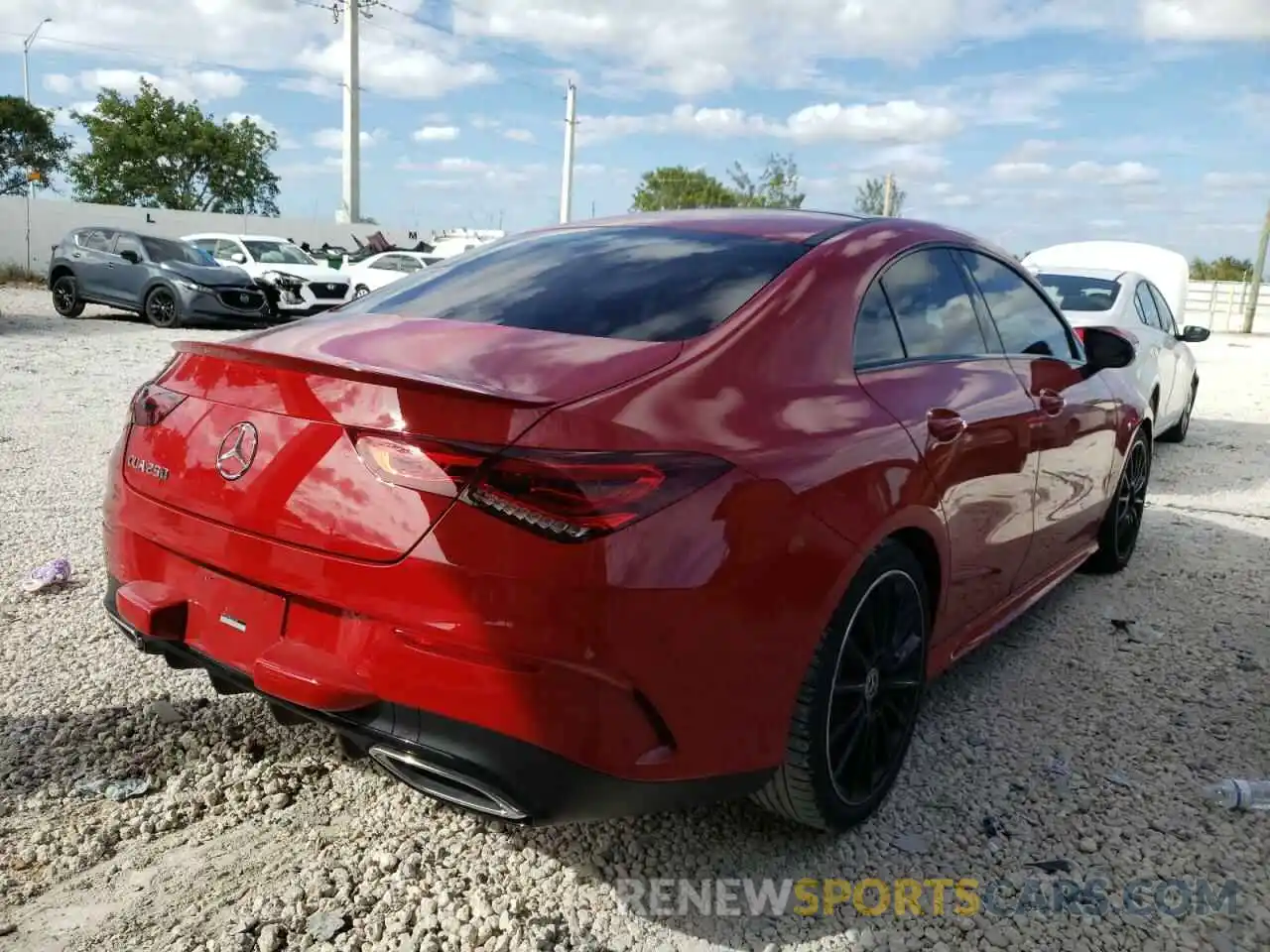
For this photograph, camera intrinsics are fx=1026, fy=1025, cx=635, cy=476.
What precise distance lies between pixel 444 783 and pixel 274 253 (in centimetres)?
1916

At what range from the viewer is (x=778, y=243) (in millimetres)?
2801

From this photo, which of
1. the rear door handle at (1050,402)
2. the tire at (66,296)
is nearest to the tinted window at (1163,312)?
the rear door handle at (1050,402)

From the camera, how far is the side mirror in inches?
159

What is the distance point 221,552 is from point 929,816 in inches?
76.9

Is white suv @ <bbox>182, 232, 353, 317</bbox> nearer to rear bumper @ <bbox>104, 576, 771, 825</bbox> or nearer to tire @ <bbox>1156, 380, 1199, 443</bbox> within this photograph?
tire @ <bbox>1156, 380, 1199, 443</bbox>

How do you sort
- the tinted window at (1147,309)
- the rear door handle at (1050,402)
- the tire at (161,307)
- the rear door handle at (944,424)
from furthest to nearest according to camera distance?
1. the tire at (161,307)
2. the tinted window at (1147,309)
3. the rear door handle at (1050,402)
4. the rear door handle at (944,424)

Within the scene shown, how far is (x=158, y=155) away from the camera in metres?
46.0

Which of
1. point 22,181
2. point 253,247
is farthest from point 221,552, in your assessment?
point 22,181

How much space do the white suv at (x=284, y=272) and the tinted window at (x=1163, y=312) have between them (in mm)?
12451

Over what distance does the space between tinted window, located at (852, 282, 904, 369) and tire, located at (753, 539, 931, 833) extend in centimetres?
50

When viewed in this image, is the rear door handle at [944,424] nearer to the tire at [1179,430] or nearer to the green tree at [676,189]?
the tire at [1179,430]

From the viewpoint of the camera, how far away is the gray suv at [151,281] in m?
16.2

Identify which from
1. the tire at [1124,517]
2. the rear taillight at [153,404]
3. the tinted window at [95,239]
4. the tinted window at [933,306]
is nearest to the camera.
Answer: the rear taillight at [153,404]

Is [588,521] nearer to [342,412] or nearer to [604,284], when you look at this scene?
[342,412]
